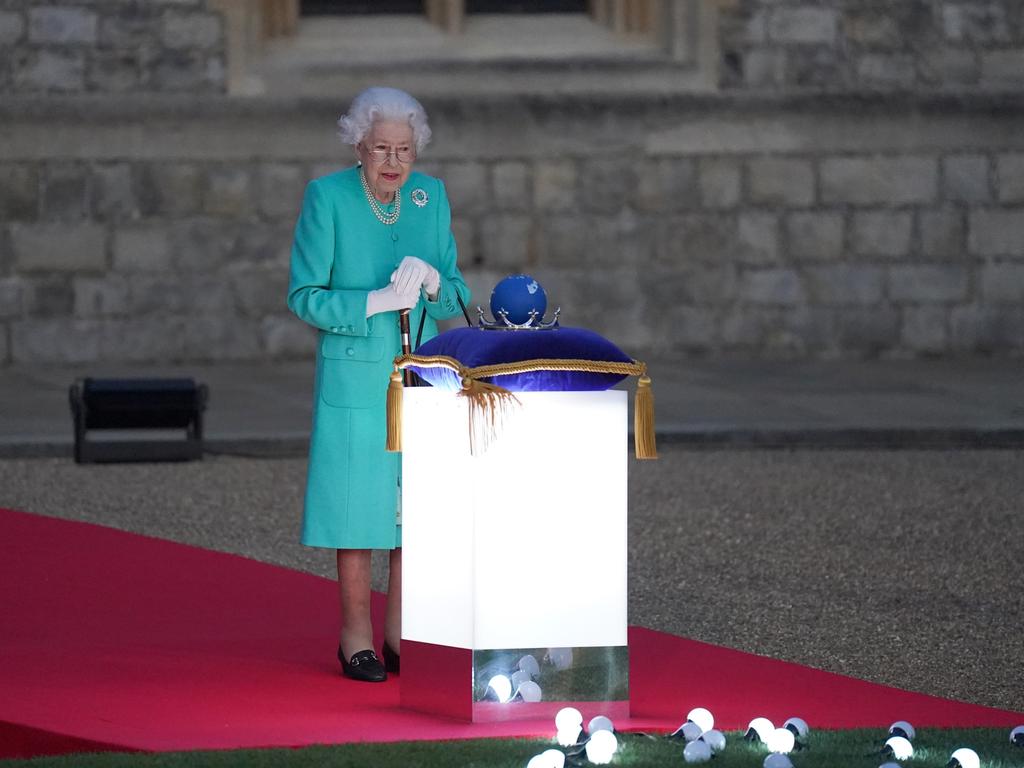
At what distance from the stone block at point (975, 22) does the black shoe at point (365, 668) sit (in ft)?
Result: 30.8

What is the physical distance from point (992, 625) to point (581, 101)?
7715 millimetres

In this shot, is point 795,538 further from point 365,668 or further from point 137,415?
point 137,415

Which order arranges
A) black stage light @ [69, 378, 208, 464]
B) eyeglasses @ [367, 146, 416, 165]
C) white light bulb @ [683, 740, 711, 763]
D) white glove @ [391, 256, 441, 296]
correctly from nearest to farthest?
1. white light bulb @ [683, 740, 711, 763]
2. white glove @ [391, 256, 441, 296]
3. eyeglasses @ [367, 146, 416, 165]
4. black stage light @ [69, 378, 208, 464]

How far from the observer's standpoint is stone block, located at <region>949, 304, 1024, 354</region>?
13.3 meters

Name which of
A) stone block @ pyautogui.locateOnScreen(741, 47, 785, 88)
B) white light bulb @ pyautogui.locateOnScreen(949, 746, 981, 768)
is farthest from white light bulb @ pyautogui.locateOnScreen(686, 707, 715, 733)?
stone block @ pyautogui.locateOnScreen(741, 47, 785, 88)

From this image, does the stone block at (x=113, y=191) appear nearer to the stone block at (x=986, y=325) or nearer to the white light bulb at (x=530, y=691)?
the stone block at (x=986, y=325)

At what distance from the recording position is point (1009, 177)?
1329cm

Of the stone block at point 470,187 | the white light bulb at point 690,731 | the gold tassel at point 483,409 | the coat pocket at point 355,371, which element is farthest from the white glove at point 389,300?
the stone block at point 470,187

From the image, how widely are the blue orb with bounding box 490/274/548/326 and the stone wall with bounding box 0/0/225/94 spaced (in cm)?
890

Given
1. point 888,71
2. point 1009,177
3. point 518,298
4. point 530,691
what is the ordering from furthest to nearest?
1. point 1009,177
2. point 888,71
3. point 518,298
4. point 530,691

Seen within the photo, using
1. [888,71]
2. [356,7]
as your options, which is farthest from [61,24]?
[888,71]

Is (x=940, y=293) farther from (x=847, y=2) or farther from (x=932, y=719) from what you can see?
(x=932, y=719)

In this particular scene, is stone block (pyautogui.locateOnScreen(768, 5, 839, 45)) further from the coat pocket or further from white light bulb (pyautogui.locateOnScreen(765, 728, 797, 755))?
white light bulb (pyautogui.locateOnScreen(765, 728, 797, 755))

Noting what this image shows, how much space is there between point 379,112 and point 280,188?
838cm
